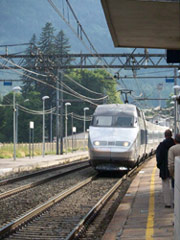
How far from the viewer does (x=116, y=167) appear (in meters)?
21.0

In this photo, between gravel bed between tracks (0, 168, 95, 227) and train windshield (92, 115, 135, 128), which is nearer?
gravel bed between tracks (0, 168, 95, 227)

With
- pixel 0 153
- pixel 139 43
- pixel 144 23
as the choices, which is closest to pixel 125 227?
pixel 139 43

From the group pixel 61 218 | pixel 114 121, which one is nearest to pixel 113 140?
pixel 114 121

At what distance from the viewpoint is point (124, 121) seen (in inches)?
870

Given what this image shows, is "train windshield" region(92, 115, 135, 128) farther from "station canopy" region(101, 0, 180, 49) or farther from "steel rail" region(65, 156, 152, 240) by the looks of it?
"station canopy" region(101, 0, 180, 49)

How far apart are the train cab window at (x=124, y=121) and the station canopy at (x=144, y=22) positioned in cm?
1293

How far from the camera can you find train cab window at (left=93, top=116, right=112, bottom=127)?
2188cm

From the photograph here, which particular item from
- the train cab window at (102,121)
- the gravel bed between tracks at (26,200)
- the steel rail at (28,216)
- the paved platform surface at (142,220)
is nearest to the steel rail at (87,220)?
the paved platform surface at (142,220)

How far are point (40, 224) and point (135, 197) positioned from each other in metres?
4.00

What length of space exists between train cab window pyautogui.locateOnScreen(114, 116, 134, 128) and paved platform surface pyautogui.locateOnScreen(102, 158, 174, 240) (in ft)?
24.5

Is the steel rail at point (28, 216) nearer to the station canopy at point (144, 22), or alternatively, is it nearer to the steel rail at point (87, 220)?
the steel rail at point (87, 220)

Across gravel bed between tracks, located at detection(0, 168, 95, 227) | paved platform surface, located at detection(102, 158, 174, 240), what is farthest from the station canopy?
gravel bed between tracks, located at detection(0, 168, 95, 227)

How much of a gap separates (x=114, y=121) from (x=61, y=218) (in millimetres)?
11195

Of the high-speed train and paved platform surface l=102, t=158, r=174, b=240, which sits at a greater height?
the high-speed train
